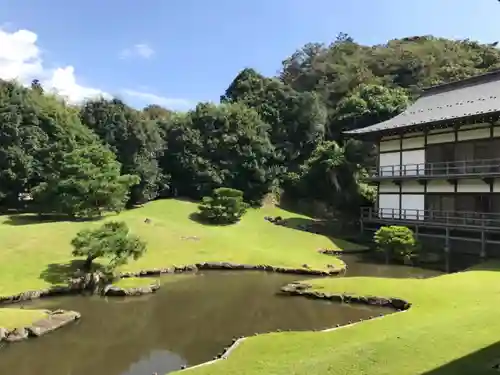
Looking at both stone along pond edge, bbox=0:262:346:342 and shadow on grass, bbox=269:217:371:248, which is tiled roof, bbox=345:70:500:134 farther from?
stone along pond edge, bbox=0:262:346:342

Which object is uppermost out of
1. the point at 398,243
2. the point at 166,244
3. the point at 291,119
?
the point at 291,119

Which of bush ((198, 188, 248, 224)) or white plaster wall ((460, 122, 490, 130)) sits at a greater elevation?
white plaster wall ((460, 122, 490, 130))

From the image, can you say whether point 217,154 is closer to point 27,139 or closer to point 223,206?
point 223,206

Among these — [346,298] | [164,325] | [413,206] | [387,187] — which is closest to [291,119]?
[387,187]

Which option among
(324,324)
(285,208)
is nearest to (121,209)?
(285,208)

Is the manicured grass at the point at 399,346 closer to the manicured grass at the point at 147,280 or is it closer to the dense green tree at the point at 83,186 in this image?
the manicured grass at the point at 147,280

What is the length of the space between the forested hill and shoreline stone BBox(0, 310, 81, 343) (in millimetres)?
14750

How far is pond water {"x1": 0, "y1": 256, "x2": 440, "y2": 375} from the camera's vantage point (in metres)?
11.2

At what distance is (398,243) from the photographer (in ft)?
84.6

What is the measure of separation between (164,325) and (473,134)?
21415 mm

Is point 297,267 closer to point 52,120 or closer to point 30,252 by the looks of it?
point 30,252

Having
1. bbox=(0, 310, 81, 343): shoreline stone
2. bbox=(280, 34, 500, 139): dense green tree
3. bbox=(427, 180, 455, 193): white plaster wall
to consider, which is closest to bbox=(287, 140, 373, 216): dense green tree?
bbox=(427, 180, 455, 193): white plaster wall

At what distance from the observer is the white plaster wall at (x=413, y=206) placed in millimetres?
29984

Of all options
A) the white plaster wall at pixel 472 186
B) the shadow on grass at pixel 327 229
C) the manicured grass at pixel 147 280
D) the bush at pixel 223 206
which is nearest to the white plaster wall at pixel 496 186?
the white plaster wall at pixel 472 186
